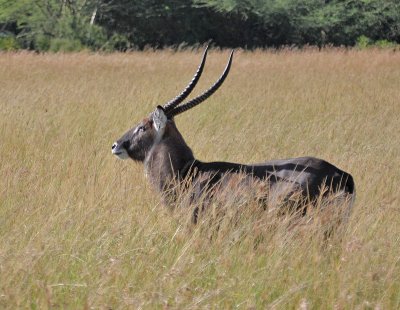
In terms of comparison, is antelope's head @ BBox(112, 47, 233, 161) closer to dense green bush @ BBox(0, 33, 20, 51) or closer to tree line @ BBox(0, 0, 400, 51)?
dense green bush @ BBox(0, 33, 20, 51)

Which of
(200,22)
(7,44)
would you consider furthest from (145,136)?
(200,22)

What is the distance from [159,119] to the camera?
5719 mm

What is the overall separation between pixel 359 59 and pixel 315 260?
13.8 m

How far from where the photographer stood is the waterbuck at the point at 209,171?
4.96 metres

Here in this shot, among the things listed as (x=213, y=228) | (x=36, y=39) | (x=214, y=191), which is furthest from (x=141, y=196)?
(x=36, y=39)

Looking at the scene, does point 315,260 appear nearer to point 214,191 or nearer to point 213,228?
point 213,228

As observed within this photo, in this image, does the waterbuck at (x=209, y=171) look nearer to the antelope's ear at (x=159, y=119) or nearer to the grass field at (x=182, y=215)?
the antelope's ear at (x=159, y=119)

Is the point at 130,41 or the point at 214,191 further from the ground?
the point at 214,191

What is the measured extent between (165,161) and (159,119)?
245 millimetres

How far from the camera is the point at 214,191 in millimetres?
5141

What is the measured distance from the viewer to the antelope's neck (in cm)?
570

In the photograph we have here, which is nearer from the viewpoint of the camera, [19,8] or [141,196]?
[141,196]

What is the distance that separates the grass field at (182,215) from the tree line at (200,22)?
639 inches

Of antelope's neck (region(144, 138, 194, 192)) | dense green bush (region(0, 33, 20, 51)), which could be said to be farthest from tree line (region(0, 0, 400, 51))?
antelope's neck (region(144, 138, 194, 192))
